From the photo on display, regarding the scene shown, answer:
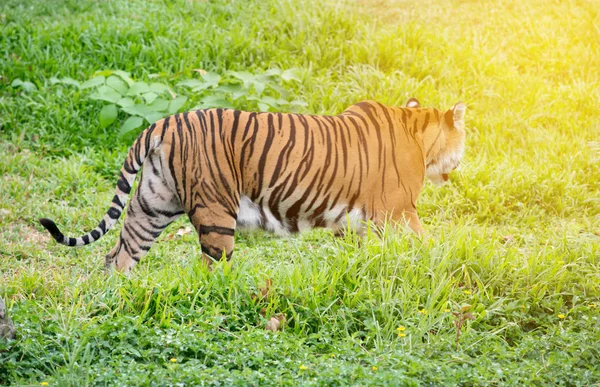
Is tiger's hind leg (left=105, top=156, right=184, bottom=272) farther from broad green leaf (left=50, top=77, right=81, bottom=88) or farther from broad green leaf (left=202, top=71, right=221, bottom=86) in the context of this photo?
broad green leaf (left=50, top=77, right=81, bottom=88)

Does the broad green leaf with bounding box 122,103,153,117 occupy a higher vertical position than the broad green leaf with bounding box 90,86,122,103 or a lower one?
lower

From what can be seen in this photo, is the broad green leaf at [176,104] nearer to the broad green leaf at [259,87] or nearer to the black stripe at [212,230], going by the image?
the broad green leaf at [259,87]

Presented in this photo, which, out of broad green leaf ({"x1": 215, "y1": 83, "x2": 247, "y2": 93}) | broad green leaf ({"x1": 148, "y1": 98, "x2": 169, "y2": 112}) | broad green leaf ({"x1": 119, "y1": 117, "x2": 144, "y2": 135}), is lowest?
broad green leaf ({"x1": 119, "y1": 117, "x2": 144, "y2": 135})

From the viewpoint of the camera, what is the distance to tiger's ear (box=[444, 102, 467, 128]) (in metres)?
5.42

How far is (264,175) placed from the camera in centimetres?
480

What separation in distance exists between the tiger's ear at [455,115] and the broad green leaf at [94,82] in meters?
3.67

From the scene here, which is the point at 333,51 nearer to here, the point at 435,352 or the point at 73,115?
the point at 73,115

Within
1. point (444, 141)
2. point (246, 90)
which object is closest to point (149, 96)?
point (246, 90)

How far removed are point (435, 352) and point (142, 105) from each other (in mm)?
4470

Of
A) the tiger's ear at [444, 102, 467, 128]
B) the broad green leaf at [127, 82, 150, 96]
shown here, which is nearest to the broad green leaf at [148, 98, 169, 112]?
the broad green leaf at [127, 82, 150, 96]

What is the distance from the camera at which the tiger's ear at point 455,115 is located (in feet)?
17.8

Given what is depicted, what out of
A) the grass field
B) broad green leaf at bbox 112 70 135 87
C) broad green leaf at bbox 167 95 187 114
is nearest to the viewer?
the grass field

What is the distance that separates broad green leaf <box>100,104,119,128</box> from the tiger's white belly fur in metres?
2.97

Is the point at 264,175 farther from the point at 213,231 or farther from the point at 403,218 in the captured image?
the point at 403,218
